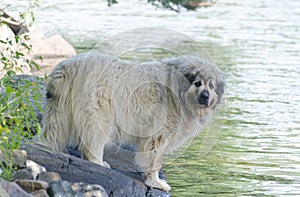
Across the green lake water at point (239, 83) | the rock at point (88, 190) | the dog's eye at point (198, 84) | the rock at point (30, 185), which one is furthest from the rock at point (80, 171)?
the green lake water at point (239, 83)

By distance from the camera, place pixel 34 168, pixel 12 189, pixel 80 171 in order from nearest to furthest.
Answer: pixel 12 189 < pixel 34 168 < pixel 80 171

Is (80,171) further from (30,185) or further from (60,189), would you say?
(30,185)

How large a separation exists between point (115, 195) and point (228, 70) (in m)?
12.3

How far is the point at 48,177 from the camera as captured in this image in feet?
25.4

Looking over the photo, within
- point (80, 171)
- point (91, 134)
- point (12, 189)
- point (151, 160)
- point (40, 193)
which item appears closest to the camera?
point (12, 189)

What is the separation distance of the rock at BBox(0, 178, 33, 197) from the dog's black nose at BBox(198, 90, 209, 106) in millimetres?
2594

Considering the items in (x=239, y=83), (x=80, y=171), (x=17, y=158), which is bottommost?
(x=239, y=83)

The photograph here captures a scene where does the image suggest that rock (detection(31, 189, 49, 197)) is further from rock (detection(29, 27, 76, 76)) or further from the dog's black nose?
rock (detection(29, 27, 76, 76))

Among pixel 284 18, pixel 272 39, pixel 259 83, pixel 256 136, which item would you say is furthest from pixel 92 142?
pixel 284 18

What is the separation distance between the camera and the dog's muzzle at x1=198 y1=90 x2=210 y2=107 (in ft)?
29.4

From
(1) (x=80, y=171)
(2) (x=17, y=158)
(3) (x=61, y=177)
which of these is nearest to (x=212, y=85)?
(1) (x=80, y=171)

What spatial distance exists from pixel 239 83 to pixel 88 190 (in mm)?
11097

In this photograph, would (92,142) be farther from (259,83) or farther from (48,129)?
(259,83)

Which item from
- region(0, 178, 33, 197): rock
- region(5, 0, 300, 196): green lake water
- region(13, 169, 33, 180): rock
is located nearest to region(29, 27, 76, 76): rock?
region(5, 0, 300, 196): green lake water
